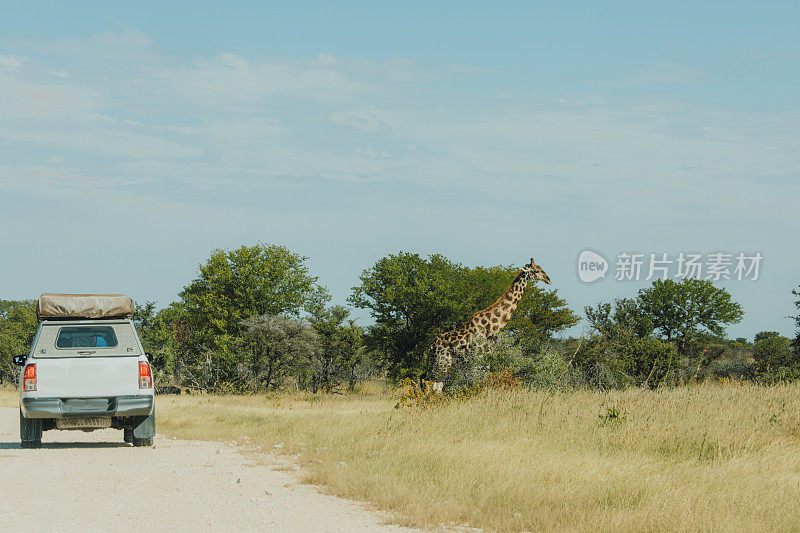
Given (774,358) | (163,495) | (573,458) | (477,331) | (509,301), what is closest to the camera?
(163,495)

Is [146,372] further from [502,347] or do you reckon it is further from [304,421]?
[502,347]

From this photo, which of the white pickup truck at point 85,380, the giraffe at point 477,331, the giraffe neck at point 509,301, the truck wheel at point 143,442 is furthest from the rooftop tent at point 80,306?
the giraffe neck at point 509,301

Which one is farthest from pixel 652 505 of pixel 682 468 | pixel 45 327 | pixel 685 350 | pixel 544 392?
pixel 685 350

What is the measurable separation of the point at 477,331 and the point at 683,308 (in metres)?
24.5

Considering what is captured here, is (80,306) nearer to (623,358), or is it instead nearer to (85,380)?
(85,380)

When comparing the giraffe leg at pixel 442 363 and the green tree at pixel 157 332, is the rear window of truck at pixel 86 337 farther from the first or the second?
the green tree at pixel 157 332

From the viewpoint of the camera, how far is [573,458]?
10492 millimetres

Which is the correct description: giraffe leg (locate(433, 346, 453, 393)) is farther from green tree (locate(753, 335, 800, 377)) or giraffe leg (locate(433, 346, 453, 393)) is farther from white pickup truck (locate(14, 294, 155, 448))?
green tree (locate(753, 335, 800, 377))

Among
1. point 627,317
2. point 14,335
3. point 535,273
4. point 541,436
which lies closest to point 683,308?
point 627,317

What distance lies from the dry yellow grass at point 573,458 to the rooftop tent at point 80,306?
3.16 meters

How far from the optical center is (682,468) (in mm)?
10109

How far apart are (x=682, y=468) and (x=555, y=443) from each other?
2253 millimetres

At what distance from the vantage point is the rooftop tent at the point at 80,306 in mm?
14438

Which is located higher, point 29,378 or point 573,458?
point 29,378
